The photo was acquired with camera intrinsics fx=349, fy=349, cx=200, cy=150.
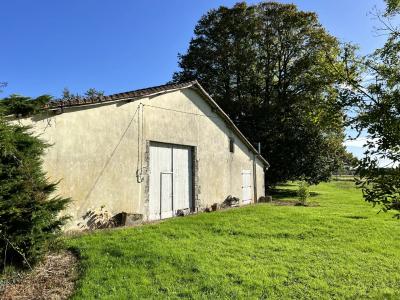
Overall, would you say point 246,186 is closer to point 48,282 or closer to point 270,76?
point 270,76

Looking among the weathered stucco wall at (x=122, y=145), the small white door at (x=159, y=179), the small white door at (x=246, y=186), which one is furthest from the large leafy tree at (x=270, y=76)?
the small white door at (x=159, y=179)

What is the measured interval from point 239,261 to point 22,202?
14.5 feet

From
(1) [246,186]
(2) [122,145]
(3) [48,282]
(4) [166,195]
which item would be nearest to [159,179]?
(4) [166,195]

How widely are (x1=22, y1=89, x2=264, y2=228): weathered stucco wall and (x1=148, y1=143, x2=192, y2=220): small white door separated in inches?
15.5

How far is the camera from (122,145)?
37.8ft

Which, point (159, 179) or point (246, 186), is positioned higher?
point (159, 179)

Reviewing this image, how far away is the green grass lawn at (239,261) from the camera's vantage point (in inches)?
236

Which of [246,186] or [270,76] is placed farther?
[270,76]

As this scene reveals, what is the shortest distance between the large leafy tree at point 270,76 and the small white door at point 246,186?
655 centimetres

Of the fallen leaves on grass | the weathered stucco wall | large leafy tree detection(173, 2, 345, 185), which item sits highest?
large leafy tree detection(173, 2, 345, 185)

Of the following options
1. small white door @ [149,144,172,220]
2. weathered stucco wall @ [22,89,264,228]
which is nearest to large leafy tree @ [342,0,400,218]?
weathered stucco wall @ [22,89,264,228]

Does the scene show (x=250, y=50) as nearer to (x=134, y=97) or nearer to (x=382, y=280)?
(x=134, y=97)

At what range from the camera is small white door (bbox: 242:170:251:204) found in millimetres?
18281

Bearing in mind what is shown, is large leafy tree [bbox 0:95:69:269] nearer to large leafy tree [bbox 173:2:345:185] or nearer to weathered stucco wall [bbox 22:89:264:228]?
weathered stucco wall [bbox 22:89:264:228]
